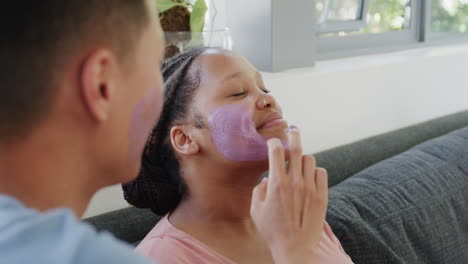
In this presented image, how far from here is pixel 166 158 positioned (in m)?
1.23

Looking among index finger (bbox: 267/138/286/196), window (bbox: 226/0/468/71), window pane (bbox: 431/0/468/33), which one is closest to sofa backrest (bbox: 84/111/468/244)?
window (bbox: 226/0/468/71)

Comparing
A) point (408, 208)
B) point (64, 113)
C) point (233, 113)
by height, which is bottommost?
point (408, 208)

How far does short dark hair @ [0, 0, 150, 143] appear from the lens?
55cm

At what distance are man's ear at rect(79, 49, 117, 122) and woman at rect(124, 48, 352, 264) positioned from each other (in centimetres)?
55

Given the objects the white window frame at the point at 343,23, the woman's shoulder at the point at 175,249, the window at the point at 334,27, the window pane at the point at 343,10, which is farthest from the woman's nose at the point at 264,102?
the window pane at the point at 343,10

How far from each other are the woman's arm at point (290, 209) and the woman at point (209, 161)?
172mm

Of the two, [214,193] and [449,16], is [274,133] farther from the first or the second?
[449,16]

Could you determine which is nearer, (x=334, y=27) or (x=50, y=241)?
(x=50, y=241)

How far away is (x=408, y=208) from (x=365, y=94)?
1.97ft

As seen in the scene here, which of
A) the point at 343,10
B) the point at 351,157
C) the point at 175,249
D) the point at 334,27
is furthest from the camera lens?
the point at 343,10

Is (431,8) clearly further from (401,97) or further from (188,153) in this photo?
(188,153)

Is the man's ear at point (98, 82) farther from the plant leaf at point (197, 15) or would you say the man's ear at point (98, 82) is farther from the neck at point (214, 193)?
the plant leaf at point (197, 15)

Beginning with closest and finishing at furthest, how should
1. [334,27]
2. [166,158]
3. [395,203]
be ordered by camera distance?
[166,158], [395,203], [334,27]

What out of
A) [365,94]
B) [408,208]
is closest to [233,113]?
[408,208]
